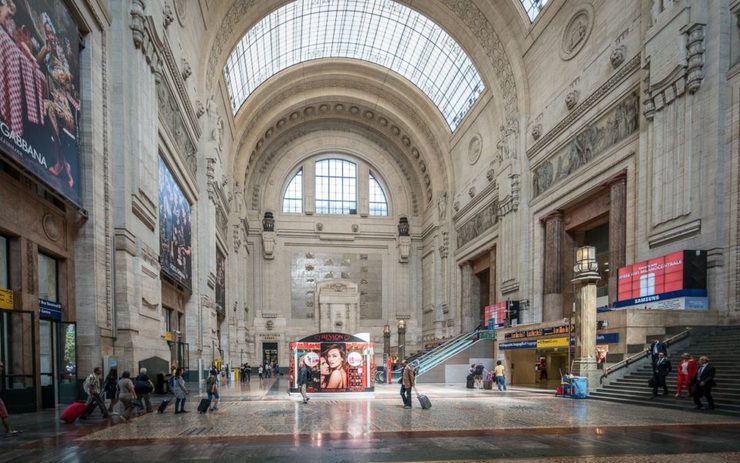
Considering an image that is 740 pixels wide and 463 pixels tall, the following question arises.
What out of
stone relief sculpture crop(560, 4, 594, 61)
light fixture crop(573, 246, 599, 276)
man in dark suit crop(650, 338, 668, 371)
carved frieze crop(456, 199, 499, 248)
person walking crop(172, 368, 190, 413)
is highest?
stone relief sculpture crop(560, 4, 594, 61)

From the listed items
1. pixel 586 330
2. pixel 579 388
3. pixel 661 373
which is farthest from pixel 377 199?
pixel 661 373

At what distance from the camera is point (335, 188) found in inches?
1927

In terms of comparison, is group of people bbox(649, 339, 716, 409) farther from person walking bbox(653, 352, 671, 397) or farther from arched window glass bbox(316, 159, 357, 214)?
arched window glass bbox(316, 159, 357, 214)

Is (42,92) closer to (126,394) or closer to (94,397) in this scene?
(94,397)

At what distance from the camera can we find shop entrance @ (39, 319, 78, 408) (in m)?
12.0

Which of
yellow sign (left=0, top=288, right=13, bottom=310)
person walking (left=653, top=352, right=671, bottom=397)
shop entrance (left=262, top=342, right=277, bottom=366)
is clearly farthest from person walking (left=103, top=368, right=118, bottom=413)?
shop entrance (left=262, top=342, right=277, bottom=366)

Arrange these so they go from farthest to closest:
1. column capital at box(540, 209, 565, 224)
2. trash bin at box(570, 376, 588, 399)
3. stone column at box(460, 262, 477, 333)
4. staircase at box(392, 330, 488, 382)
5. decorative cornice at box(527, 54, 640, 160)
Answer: stone column at box(460, 262, 477, 333)
staircase at box(392, 330, 488, 382)
column capital at box(540, 209, 565, 224)
decorative cornice at box(527, 54, 640, 160)
trash bin at box(570, 376, 588, 399)

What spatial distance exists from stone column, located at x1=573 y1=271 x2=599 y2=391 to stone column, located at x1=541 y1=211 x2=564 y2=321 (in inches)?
376

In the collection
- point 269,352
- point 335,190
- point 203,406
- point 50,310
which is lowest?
point 269,352

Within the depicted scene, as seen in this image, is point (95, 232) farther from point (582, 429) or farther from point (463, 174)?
point (463, 174)

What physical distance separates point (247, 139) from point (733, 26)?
111 feet

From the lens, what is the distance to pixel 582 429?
9.38 metres

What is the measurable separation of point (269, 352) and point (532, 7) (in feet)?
111

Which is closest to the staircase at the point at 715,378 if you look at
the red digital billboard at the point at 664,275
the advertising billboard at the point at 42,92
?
the red digital billboard at the point at 664,275
